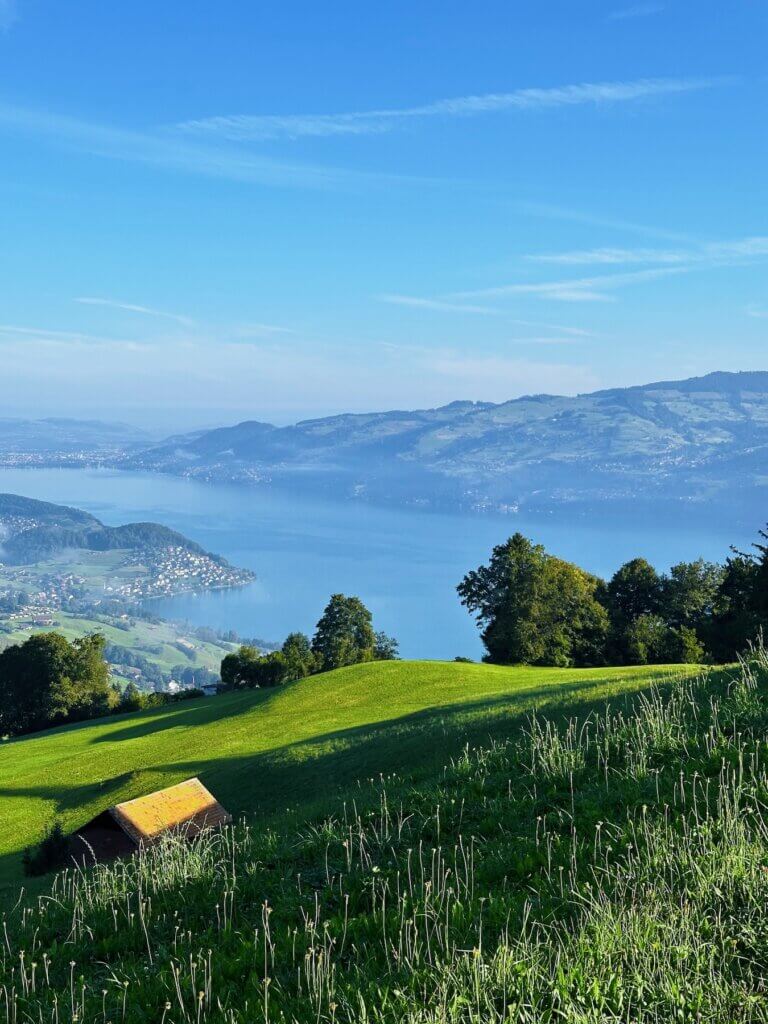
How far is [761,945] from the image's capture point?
20.8 feet

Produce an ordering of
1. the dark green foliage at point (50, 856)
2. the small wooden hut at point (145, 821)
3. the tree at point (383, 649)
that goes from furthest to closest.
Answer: the tree at point (383, 649) < the dark green foliage at point (50, 856) < the small wooden hut at point (145, 821)

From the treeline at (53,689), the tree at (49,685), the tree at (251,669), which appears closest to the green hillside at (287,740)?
the tree at (251,669)

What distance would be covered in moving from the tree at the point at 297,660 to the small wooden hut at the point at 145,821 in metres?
49.3

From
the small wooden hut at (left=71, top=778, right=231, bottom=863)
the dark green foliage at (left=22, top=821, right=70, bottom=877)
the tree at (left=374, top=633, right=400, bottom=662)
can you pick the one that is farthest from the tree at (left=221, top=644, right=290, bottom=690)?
the small wooden hut at (left=71, top=778, right=231, bottom=863)

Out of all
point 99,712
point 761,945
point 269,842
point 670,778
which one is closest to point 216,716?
point 99,712

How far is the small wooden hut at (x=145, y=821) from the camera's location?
2227 centimetres

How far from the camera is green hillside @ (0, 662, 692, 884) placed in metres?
25.9

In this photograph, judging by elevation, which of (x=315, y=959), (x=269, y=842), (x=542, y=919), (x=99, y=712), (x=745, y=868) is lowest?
(x=99, y=712)

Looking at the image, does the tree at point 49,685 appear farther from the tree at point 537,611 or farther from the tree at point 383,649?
the tree at point 537,611

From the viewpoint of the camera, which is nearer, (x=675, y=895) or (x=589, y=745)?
(x=675, y=895)

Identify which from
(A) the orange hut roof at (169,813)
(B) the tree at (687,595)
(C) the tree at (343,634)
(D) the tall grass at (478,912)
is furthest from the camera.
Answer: (C) the tree at (343,634)

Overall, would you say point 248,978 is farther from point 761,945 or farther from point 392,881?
point 761,945

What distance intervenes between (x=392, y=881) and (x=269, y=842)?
3094 mm

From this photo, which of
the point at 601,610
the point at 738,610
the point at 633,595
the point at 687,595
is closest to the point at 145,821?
the point at 738,610
